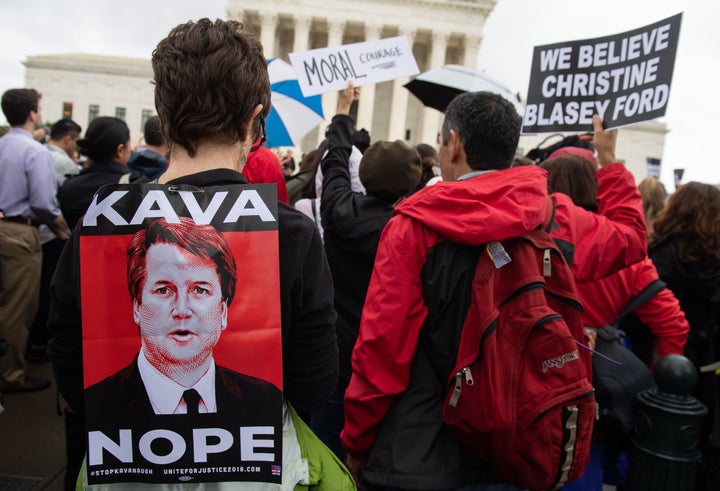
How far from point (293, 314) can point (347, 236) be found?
57.1 inches

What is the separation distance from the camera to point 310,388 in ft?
4.91

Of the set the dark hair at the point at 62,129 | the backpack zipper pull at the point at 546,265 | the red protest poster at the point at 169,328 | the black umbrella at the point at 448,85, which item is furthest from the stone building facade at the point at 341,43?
the red protest poster at the point at 169,328

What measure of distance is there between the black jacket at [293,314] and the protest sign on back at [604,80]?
271 cm

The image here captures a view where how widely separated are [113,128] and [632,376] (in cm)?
390

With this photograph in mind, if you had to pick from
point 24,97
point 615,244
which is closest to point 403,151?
point 615,244

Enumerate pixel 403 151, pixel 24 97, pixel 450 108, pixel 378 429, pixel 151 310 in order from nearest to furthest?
1. pixel 151 310
2. pixel 378 429
3. pixel 450 108
4. pixel 403 151
5. pixel 24 97

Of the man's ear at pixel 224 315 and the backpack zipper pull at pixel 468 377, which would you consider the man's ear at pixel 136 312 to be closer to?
the man's ear at pixel 224 315

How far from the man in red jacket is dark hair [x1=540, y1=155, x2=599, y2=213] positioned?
1024 mm

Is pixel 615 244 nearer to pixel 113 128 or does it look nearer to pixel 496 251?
pixel 496 251

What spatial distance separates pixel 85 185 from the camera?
4.23 metres

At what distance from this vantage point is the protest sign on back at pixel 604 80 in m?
3.52

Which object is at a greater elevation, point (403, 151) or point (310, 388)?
point (403, 151)

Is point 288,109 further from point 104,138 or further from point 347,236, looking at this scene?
point 347,236

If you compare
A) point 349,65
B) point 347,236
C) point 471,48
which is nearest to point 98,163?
point 349,65
